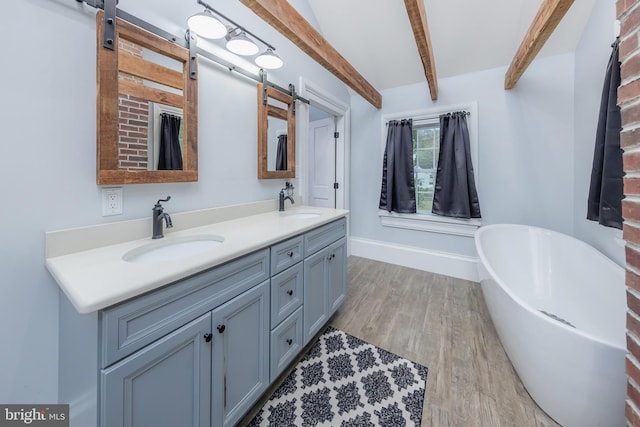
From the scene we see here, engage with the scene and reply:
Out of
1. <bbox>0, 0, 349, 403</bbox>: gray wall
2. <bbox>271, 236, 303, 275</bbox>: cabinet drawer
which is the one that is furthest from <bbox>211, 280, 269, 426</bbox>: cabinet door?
<bbox>0, 0, 349, 403</bbox>: gray wall

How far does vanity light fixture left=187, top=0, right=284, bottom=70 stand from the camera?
140 cm

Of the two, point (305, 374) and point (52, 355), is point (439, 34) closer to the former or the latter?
point (305, 374)

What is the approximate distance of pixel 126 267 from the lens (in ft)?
2.86

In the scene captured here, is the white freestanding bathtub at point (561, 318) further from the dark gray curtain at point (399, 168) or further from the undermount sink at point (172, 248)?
the undermount sink at point (172, 248)

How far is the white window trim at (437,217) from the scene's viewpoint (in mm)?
2824

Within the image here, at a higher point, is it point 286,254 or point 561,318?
point 286,254

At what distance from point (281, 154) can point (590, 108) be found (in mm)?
2673

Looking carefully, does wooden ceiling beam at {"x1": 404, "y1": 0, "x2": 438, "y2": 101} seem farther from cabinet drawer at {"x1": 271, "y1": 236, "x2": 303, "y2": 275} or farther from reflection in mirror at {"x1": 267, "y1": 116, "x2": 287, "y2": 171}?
cabinet drawer at {"x1": 271, "y1": 236, "x2": 303, "y2": 275}

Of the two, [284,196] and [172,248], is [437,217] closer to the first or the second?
[284,196]

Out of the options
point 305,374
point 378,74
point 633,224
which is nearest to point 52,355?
point 305,374

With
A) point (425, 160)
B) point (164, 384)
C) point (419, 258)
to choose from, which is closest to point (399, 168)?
point (425, 160)

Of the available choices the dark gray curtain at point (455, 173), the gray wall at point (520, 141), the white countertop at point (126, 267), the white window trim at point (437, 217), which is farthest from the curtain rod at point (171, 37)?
the gray wall at point (520, 141)

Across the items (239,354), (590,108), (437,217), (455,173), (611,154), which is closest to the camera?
(239,354)

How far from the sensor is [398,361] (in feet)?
5.35
